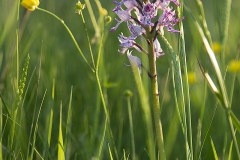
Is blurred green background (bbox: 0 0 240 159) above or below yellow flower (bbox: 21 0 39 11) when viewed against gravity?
below

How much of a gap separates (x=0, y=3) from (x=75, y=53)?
156 centimetres

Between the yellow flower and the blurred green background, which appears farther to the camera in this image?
the blurred green background

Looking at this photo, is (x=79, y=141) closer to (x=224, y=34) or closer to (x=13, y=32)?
(x=13, y=32)

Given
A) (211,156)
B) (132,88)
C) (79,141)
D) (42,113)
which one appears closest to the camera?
(211,156)

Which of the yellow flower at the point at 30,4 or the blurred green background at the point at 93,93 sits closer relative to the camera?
the yellow flower at the point at 30,4

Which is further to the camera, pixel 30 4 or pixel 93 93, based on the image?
pixel 93 93

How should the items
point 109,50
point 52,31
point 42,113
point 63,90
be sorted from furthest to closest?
point 52,31 < point 109,50 < point 63,90 < point 42,113

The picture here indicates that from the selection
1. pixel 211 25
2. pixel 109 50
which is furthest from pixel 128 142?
Result: pixel 211 25

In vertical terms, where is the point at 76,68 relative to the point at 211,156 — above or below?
above

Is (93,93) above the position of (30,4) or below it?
below

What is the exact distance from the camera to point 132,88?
279 cm

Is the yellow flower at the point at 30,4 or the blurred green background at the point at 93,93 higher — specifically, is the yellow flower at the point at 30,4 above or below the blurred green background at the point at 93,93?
above

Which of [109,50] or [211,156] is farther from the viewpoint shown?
[109,50]

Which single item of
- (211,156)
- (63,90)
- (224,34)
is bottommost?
(211,156)
